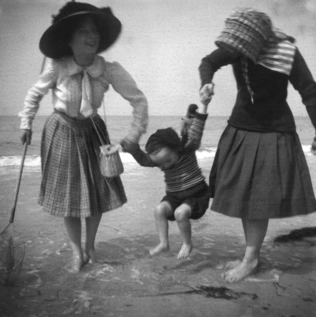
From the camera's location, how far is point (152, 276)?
2.04 metres

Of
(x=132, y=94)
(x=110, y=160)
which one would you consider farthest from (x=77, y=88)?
(x=110, y=160)

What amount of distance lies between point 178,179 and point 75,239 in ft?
1.98

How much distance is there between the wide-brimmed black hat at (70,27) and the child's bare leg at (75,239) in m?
0.80

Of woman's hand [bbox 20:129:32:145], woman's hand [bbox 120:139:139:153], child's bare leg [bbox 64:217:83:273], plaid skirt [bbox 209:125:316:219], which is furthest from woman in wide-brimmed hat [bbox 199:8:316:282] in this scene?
woman's hand [bbox 20:129:32:145]

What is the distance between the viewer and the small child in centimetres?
206

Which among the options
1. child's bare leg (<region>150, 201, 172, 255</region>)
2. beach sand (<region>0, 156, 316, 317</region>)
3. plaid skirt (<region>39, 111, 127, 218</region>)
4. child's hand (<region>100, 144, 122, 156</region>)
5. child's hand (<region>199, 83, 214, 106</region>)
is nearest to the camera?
beach sand (<region>0, 156, 316, 317</region>)

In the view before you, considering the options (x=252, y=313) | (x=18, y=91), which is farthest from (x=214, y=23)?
(x=252, y=313)

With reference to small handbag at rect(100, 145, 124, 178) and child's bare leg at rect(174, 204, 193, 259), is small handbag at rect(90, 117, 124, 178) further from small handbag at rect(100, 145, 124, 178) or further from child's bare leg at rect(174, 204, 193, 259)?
child's bare leg at rect(174, 204, 193, 259)

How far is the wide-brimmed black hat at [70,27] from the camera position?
1.83m

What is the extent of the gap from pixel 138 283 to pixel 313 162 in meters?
4.26

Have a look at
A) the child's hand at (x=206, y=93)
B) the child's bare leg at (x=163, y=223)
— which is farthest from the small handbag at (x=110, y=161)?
the child's hand at (x=206, y=93)

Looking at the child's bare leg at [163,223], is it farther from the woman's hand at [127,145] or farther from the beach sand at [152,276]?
the woman's hand at [127,145]

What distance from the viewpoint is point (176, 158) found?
6.86ft

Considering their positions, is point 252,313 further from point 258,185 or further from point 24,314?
point 24,314
